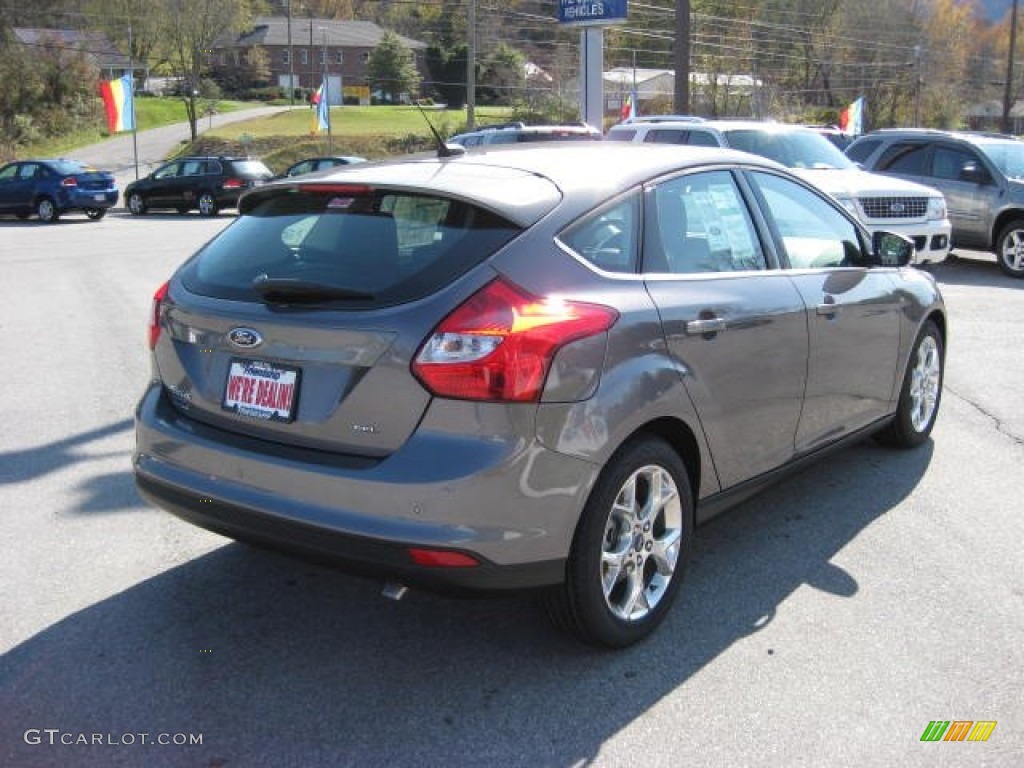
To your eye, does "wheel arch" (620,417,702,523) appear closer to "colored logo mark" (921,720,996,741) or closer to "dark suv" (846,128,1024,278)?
"colored logo mark" (921,720,996,741)

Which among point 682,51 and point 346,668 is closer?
point 346,668

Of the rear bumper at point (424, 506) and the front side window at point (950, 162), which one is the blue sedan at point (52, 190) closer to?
the front side window at point (950, 162)

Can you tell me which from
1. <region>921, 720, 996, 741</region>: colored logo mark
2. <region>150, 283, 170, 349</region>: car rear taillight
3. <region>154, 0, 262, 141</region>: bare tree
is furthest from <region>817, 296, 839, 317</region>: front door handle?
<region>154, 0, 262, 141</region>: bare tree

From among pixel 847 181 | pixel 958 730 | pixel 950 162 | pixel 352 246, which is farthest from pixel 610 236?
pixel 950 162

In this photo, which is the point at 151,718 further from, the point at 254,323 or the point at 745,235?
the point at 745,235

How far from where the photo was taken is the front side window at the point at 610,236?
3447 millimetres

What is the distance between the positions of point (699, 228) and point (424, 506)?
5.71 ft

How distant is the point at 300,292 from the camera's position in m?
3.33

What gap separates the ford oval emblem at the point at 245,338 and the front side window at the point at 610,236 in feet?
3.49

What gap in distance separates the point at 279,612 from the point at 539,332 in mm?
1607

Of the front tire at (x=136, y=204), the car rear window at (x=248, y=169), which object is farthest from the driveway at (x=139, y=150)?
the car rear window at (x=248, y=169)

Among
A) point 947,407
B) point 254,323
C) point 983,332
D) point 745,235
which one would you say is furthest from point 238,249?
point 983,332

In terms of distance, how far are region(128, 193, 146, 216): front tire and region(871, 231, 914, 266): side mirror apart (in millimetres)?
27544

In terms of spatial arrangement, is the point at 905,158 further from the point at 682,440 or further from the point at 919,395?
the point at 682,440
